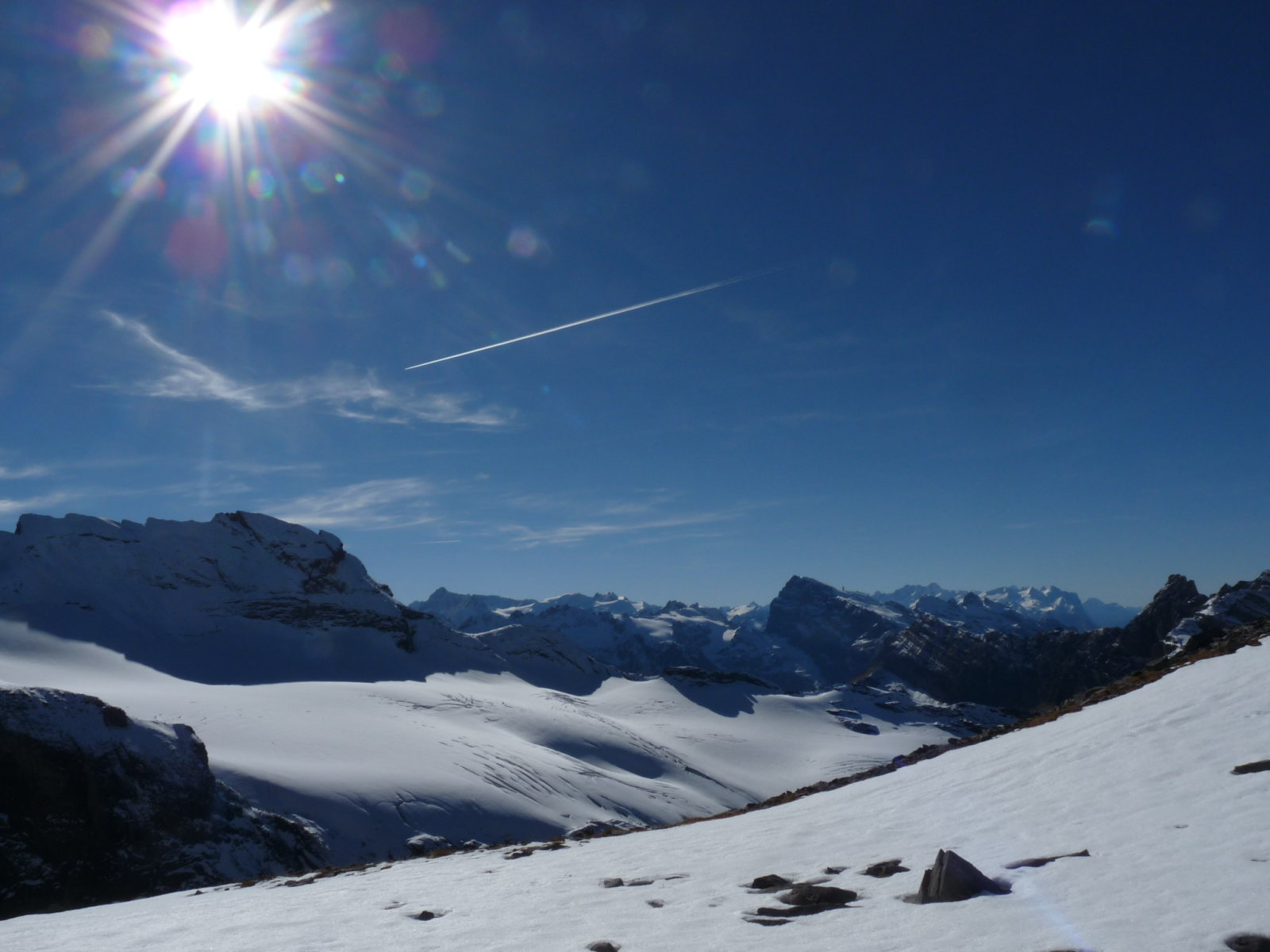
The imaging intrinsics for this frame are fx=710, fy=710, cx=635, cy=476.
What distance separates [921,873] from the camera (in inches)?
328

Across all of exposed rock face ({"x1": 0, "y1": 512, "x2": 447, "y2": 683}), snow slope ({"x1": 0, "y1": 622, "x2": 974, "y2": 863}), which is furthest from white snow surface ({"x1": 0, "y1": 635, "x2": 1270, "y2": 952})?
exposed rock face ({"x1": 0, "y1": 512, "x2": 447, "y2": 683})

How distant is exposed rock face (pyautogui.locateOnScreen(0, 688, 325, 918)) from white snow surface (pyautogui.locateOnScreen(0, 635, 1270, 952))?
519 inches

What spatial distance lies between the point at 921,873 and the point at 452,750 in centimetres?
4877

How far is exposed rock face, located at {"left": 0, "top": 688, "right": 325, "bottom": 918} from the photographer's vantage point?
25.2 metres

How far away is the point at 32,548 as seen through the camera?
95.1 metres

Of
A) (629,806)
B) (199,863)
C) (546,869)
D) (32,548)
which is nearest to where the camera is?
(546,869)

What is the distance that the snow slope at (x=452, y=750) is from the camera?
123 ft

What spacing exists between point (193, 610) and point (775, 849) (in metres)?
109

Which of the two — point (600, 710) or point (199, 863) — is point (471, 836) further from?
point (600, 710)

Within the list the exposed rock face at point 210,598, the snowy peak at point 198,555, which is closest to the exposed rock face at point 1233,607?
the exposed rock face at point 210,598

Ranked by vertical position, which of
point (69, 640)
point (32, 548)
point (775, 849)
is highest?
point (32, 548)

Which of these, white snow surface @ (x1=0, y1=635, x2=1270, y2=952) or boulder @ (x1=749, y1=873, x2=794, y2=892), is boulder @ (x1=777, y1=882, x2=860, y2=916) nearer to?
white snow surface @ (x1=0, y1=635, x2=1270, y2=952)

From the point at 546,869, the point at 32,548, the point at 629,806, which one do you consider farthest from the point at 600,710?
the point at 546,869

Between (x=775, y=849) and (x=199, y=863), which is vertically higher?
(x=775, y=849)
